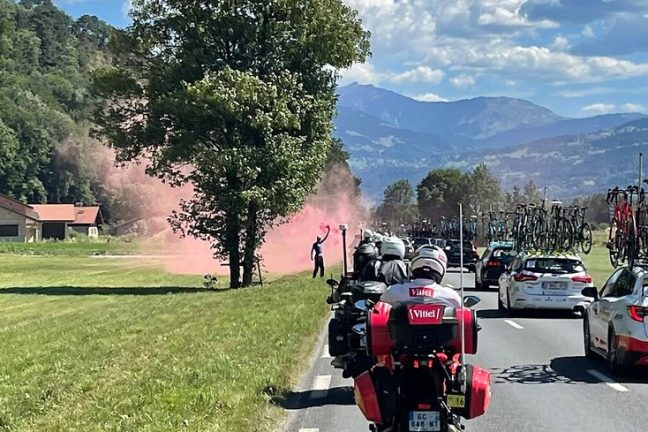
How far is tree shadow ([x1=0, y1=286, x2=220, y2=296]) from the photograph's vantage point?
3478 cm

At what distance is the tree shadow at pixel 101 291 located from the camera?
3478 centimetres

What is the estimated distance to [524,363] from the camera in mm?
14680

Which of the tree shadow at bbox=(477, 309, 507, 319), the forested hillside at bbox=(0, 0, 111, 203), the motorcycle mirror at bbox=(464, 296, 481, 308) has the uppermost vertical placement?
the forested hillside at bbox=(0, 0, 111, 203)

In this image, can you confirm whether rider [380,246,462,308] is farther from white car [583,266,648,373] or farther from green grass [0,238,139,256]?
green grass [0,238,139,256]

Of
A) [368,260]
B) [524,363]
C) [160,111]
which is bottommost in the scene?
[524,363]

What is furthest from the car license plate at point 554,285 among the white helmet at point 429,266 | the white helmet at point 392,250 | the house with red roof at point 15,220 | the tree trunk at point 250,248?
the house with red roof at point 15,220

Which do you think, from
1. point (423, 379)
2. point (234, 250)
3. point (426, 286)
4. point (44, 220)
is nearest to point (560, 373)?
point (426, 286)

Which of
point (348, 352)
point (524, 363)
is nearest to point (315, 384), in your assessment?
point (348, 352)

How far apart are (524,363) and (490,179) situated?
5827 inches

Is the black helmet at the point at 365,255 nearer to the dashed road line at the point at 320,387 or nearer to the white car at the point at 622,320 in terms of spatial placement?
the dashed road line at the point at 320,387

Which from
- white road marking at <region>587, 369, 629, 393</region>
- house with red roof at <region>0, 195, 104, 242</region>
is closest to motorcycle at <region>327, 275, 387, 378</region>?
white road marking at <region>587, 369, 629, 393</region>

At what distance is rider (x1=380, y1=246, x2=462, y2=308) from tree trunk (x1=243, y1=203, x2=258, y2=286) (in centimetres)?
2899

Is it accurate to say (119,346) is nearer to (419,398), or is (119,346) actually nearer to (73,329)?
(73,329)

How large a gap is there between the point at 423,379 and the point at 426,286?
850mm
